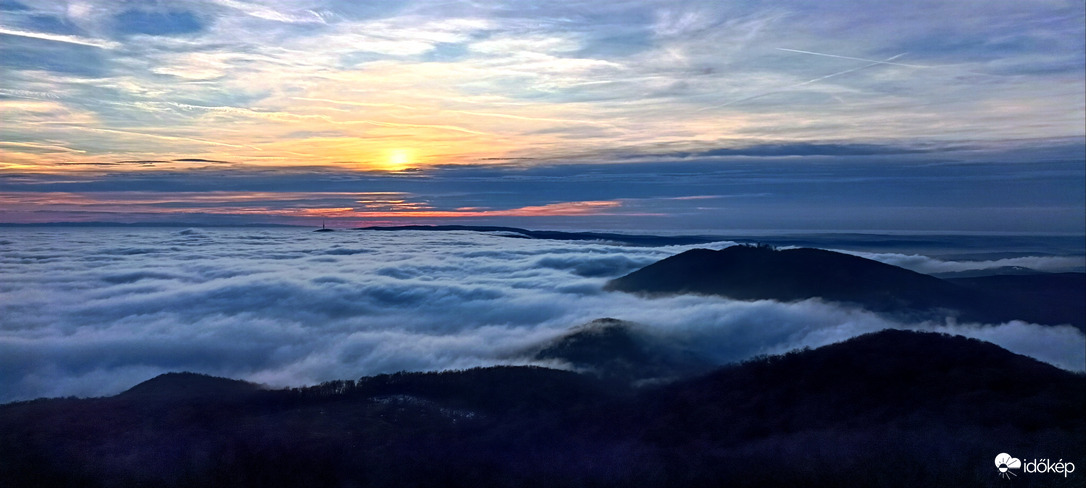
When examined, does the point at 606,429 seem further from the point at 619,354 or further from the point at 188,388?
the point at 188,388

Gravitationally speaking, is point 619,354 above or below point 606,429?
below

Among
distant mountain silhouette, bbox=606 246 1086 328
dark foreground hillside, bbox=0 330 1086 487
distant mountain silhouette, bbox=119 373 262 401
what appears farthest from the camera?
distant mountain silhouette, bbox=606 246 1086 328

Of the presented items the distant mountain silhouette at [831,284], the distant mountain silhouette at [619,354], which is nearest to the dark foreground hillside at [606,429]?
the distant mountain silhouette at [619,354]

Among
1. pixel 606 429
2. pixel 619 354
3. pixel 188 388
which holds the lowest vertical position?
pixel 619 354

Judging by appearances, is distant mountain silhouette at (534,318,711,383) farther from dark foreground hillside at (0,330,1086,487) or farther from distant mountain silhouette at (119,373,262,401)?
distant mountain silhouette at (119,373,262,401)

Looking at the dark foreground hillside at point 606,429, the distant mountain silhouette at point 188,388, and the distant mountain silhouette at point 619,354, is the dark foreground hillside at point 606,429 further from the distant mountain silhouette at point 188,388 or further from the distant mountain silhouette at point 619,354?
the distant mountain silhouette at point 619,354

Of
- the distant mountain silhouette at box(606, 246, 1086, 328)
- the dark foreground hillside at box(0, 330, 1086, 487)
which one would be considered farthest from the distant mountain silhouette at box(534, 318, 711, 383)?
the distant mountain silhouette at box(606, 246, 1086, 328)

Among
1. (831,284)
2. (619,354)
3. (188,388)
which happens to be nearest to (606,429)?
(619,354)
